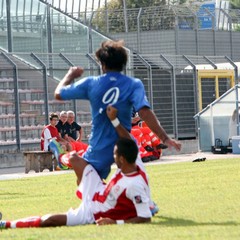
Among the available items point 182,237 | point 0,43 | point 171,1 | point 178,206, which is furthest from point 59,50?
point 171,1

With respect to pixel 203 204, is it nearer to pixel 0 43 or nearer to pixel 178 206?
pixel 178 206

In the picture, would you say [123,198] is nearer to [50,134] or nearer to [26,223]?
[26,223]

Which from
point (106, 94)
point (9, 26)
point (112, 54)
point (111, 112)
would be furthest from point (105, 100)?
point (9, 26)

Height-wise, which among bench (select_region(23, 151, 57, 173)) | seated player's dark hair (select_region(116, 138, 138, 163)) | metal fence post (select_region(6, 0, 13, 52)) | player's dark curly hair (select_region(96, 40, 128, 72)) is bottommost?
bench (select_region(23, 151, 57, 173))

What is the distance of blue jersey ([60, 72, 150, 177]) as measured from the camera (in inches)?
459

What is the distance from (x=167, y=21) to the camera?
1774 inches

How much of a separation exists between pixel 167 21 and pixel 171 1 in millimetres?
32952

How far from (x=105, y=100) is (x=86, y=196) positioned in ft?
3.38

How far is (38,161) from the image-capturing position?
1136 inches

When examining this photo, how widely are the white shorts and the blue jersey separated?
138mm

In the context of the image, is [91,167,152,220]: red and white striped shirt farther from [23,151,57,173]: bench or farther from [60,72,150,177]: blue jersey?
[23,151,57,173]: bench

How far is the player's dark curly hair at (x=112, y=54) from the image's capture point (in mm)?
11602

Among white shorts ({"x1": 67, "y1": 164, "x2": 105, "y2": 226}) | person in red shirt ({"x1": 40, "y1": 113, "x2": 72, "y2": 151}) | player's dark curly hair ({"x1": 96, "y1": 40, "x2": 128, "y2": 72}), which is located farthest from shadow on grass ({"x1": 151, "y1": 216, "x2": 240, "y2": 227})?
person in red shirt ({"x1": 40, "y1": 113, "x2": 72, "y2": 151})

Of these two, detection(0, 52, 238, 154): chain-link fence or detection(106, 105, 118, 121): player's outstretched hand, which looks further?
detection(0, 52, 238, 154): chain-link fence
